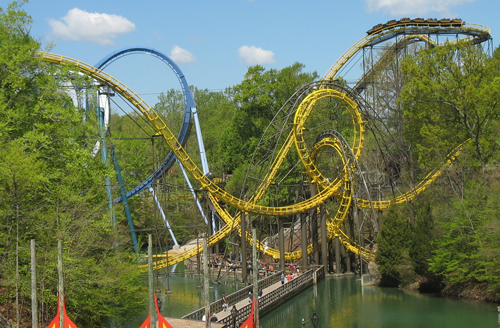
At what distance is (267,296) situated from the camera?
23.2 metres

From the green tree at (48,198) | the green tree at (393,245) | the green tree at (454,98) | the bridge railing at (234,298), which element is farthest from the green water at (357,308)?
the green tree at (454,98)

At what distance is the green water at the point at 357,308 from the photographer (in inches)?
832

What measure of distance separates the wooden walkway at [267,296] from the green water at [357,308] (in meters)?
0.33

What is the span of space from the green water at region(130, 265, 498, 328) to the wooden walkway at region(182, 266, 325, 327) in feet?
1.07

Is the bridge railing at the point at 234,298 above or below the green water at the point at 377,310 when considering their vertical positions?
above

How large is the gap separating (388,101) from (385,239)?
18.1 metres

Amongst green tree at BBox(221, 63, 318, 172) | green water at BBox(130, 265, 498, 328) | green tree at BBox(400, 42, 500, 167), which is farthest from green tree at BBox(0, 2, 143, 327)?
green tree at BBox(221, 63, 318, 172)

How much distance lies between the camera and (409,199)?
31.5 metres

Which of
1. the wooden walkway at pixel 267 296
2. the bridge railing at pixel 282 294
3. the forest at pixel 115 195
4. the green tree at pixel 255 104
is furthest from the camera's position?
the green tree at pixel 255 104

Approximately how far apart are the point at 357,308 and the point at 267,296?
378 cm

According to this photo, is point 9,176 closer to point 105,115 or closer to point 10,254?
point 10,254

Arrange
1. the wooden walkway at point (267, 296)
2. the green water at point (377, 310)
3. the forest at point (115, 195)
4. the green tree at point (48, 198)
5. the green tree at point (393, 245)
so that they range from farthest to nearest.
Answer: the green tree at point (393, 245) → the green water at point (377, 310) → the wooden walkway at point (267, 296) → the forest at point (115, 195) → the green tree at point (48, 198)

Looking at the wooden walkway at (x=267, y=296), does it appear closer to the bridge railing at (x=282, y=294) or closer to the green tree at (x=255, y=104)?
Answer: the bridge railing at (x=282, y=294)

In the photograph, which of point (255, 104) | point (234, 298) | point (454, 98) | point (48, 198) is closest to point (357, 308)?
point (234, 298)
